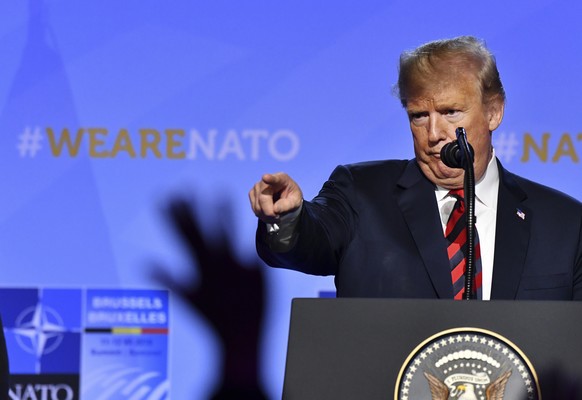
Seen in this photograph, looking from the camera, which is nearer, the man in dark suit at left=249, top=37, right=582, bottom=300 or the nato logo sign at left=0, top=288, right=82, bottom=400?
the man in dark suit at left=249, top=37, right=582, bottom=300

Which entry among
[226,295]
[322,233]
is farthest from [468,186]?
[226,295]

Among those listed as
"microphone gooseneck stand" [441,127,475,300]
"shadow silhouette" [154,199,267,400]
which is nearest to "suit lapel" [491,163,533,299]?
"microphone gooseneck stand" [441,127,475,300]

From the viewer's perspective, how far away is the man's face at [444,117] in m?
2.04

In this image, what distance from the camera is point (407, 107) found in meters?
2.10

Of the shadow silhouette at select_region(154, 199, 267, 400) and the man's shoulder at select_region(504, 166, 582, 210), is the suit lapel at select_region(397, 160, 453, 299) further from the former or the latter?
the shadow silhouette at select_region(154, 199, 267, 400)

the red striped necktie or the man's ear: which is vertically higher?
the man's ear

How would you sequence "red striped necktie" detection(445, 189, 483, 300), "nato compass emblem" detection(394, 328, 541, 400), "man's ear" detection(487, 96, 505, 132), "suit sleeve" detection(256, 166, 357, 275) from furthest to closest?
"man's ear" detection(487, 96, 505, 132) < "red striped necktie" detection(445, 189, 483, 300) < "suit sleeve" detection(256, 166, 357, 275) < "nato compass emblem" detection(394, 328, 541, 400)

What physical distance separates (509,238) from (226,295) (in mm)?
1315

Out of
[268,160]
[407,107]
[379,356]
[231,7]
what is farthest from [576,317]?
[231,7]

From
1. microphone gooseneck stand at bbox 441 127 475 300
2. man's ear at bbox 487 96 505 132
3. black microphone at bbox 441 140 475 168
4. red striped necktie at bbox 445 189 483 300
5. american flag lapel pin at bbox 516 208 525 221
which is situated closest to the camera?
microphone gooseneck stand at bbox 441 127 475 300

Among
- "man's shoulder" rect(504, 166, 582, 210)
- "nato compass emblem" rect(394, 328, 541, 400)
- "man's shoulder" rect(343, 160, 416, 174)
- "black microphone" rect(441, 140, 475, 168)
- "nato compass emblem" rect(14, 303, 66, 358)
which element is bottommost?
"nato compass emblem" rect(394, 328, 541, 400)

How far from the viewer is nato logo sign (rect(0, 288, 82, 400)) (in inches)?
119

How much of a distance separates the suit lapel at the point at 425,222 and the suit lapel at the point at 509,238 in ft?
0.34

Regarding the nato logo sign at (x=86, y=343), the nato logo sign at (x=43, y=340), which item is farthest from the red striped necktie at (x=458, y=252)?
the nato logo sign at (x=43, y=340)
